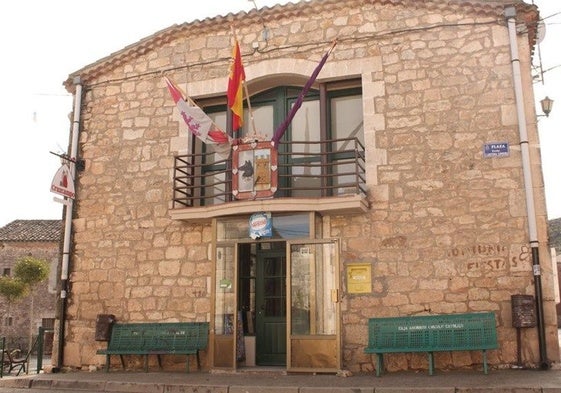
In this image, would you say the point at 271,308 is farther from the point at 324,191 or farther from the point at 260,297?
the point at 324,191

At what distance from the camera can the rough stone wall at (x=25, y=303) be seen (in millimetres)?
30625

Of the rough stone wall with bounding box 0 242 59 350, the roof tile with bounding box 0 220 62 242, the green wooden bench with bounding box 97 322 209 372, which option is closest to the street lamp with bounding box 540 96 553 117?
the green wooden bench with bounding box 97 322 209 372

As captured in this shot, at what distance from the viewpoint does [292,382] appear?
831 centimetres

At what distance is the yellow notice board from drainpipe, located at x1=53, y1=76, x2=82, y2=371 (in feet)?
17.9

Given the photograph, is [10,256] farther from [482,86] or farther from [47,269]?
[482,86]

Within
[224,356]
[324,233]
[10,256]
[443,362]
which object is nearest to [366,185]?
[324,233]

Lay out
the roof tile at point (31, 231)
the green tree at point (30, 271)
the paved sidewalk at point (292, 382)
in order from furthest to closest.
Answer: the roof tile at point (31, 231)
the green tree at point (30, 271)
the paved sidewalk at point (292, 382)

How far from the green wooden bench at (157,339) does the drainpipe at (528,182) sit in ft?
17.2

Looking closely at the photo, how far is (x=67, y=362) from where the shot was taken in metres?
10.8

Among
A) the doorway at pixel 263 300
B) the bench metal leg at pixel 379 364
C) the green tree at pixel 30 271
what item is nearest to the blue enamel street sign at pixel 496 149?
the bench metal leg at pixel 379 364

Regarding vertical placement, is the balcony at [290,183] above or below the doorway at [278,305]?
above

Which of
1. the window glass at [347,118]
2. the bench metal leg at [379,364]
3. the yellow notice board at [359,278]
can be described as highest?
the window glass at [347,118]

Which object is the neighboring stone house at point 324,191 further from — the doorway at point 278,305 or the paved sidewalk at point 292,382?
the paved sidewalk at point 292,382

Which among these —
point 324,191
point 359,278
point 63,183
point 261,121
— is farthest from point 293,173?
point 63,183
